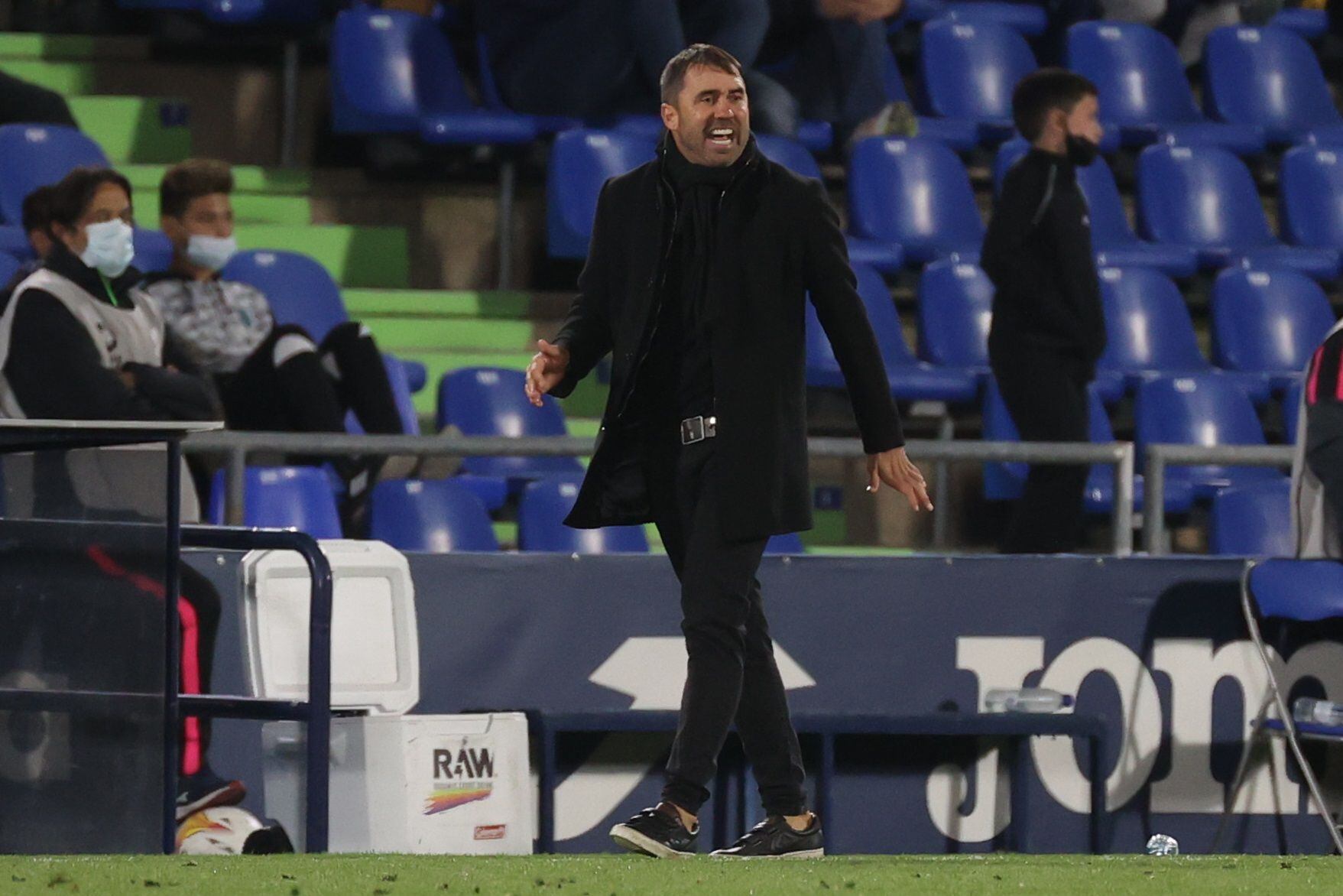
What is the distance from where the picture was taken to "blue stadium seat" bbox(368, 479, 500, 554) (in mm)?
7512

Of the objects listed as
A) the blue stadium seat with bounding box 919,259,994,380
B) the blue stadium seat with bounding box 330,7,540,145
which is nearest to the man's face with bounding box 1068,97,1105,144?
the blue stadium seat with bounding box 919,259,994,380

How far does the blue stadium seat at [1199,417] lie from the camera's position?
360 inches

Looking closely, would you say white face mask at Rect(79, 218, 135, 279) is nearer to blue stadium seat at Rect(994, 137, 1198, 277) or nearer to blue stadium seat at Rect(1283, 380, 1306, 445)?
blue stadium seat at Rect(994, 137, 1198, 277)

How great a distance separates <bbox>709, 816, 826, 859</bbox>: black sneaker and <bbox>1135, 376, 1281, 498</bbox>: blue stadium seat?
4.36 meters

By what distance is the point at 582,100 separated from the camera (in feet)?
32.4

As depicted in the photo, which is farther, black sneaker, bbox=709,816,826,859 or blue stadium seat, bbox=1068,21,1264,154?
blue stadium seat, bbox=1068,21,1264,154

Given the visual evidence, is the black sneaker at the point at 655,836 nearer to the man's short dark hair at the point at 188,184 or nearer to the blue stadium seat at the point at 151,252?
the man's short dark hair at the point at 188,184

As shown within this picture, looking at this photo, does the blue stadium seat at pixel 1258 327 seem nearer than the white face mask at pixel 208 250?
No

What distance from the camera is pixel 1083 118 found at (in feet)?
28.1

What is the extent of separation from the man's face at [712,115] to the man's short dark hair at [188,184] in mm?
2852

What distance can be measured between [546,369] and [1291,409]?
17.3 ft

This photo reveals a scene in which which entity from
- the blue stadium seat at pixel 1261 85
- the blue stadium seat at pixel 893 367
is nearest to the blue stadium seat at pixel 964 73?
the blue stadium seat at pixel 1261 85

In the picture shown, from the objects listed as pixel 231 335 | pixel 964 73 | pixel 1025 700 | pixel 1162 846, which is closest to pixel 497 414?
pixel 231 335

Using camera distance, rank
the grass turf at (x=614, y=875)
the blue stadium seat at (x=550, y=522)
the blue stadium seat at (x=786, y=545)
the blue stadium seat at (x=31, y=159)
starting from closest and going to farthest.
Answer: the grass turf at (x=614, y=875), the blue stadium seat at (x=550, y=522), the blue stadium seat at (x=786, y=545), the blue stadium seat at (x=31, y=159)
